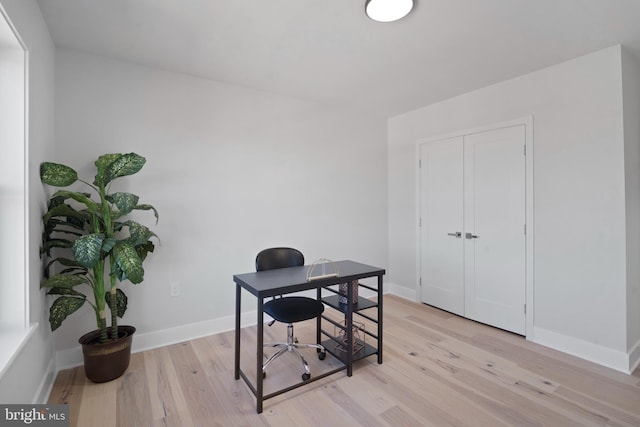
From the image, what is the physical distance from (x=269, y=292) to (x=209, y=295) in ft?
4.62

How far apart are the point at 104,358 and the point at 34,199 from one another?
1.16 m

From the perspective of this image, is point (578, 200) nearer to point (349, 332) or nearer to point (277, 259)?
point (349, 332)

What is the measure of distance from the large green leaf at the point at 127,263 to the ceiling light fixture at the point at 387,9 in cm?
223

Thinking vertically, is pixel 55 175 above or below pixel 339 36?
below

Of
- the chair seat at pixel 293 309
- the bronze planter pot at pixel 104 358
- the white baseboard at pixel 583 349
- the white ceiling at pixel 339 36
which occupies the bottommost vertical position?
the white baseboard at pixel 583 349

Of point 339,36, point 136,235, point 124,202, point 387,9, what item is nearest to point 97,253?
point 136,235

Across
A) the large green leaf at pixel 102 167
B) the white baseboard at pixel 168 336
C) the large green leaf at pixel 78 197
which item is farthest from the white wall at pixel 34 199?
the large green leaf at pixel 102 167

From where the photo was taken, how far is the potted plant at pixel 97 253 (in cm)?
198

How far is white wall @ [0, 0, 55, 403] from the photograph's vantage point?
163 centimetres

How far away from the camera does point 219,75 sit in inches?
116

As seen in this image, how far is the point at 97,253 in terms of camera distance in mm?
1924

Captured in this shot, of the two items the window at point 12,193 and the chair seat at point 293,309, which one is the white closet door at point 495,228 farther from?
the window at point 12,193
